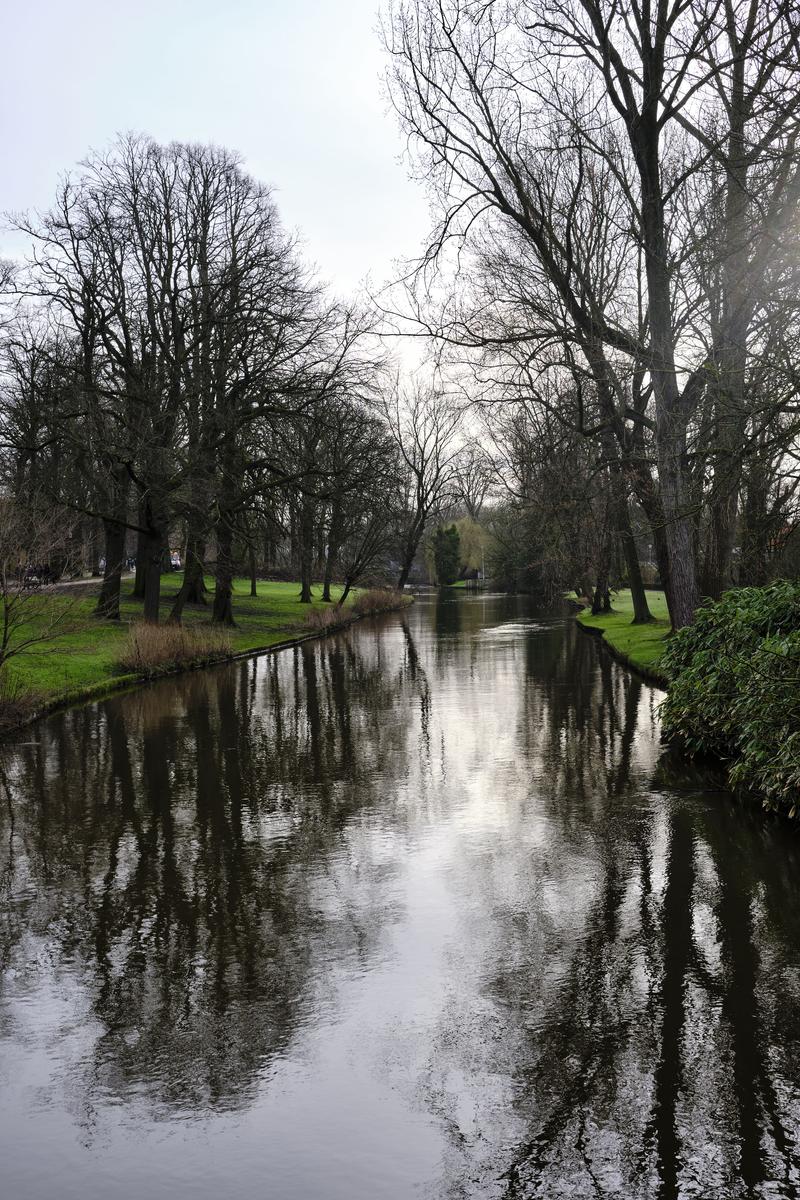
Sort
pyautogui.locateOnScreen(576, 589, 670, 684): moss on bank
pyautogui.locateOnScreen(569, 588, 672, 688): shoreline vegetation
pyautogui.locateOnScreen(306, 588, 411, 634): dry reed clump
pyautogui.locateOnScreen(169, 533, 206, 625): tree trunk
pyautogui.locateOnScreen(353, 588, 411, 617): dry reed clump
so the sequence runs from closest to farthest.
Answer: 1. pyautogui.locateOnScreen(569, 588, 672, 688): shoreline vegetation
2. pyautogui.locateOnScreen(576, 589, 670, 684): moss on bank
3. pyautogui.locateOnScreen(169, 533, 206, 625): tree trunk
4. pyautogui.locateOnScreen(306, 588, 411, 634): dry reed clump
5. pyautogui.locateOnScreen(353, 588, 411, 617): dry reed clump

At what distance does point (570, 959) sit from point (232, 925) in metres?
2.38

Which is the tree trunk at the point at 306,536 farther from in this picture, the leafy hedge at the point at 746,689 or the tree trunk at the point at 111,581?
the leafy hedge at the point at 746,689

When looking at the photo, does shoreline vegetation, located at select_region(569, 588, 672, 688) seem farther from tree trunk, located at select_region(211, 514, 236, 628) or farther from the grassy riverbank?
tree trunk, located at select_region(211, 514, 236, 628)

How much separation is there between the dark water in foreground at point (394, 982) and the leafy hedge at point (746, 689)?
597 millimetres

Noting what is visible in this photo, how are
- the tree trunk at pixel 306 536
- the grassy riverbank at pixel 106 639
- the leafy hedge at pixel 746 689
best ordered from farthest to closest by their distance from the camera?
the tree trunk at pixel 306 536, the grassy riverbank at pixel 106 639, the leafy hedge at pixel 746 689

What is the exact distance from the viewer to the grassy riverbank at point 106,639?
19469 millimetres

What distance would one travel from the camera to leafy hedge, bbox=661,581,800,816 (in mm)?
10367

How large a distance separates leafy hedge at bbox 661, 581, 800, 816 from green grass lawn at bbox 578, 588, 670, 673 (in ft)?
21.8

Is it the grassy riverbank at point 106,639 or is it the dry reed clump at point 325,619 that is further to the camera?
the dry reed clump at point 325,619

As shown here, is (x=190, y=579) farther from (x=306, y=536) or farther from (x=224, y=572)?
(x=306, y=536)

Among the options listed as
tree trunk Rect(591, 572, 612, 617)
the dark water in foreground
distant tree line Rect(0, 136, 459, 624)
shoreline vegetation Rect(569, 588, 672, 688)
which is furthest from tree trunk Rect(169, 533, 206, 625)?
the dark water in foreground

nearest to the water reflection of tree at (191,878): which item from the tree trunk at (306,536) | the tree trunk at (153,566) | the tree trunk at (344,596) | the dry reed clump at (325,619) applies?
the tree trunk at (153,566)

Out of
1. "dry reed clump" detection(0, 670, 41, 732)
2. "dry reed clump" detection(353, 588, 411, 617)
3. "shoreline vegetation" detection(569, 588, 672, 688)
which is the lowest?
"dry reed clump" detection(0, 670, 41, 732)

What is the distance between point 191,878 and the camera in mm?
8539
